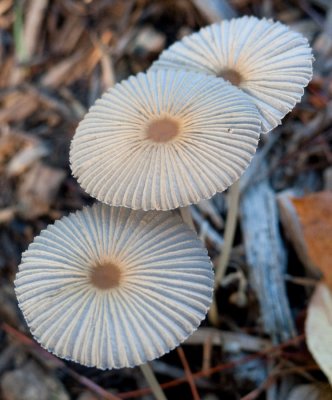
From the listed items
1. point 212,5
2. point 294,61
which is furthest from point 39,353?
point 212,5

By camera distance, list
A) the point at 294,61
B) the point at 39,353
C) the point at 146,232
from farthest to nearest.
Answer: the point at 39,353 → the point at 294,61 → the point at 146,232

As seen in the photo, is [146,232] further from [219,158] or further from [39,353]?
[39,353]

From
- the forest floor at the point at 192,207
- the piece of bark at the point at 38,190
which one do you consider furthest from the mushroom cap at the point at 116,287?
the piece of bark at the point at 38,190

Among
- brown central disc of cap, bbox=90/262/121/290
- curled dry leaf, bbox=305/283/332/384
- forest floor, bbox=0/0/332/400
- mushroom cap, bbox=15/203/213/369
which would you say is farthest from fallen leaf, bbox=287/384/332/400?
brown central disc of cap, bbox=90/262/121/290

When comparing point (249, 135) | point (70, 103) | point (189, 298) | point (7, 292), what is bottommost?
point (189, 298)

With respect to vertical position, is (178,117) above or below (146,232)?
above

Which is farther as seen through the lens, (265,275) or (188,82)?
(265,275)

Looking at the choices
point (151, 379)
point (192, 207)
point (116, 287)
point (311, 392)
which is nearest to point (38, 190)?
point (192, 207)

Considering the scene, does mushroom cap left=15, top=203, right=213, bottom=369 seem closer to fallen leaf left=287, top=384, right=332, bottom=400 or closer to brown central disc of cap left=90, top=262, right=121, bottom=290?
→ brown central disc of cap left=90, top=262, right=121, bottom=290
